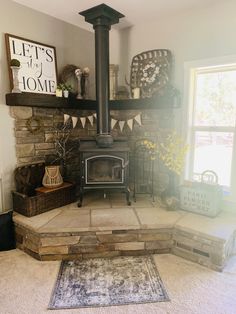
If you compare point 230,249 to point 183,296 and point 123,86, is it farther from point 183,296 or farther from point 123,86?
point 123,86

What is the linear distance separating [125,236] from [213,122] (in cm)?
176

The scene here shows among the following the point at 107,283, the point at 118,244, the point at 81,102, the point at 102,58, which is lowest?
the point at 107,283

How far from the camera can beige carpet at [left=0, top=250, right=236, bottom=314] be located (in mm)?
1811

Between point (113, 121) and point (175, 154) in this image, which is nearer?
point (175, 154)

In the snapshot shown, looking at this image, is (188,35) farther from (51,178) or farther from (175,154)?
(51,178)

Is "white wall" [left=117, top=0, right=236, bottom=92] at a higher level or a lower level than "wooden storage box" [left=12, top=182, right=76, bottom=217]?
higher

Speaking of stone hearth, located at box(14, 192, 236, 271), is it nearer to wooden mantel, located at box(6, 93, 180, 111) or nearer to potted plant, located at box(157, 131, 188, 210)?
potted plant, located at box(157, 131, 188, 210)

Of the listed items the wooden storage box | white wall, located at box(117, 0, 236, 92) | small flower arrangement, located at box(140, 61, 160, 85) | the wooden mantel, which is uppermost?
white wall, located at box(117, 0, 236, 92)

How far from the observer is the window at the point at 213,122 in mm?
2869

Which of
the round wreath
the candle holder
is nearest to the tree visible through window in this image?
the candle holder

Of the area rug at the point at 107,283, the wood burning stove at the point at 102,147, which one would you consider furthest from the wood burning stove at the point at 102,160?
the area rug at the point at 107,283

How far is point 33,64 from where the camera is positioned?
296cm

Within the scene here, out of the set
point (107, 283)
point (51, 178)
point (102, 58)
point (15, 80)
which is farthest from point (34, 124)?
point (107, 283)

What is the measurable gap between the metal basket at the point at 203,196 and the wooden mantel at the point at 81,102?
1.02 m
